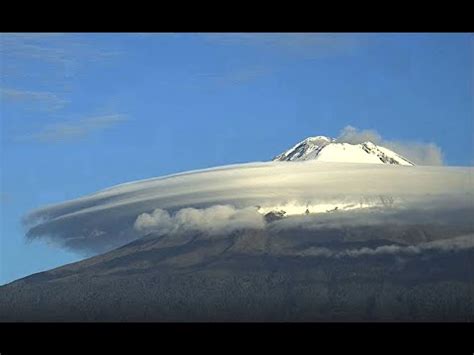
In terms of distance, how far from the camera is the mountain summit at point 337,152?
1152 cm

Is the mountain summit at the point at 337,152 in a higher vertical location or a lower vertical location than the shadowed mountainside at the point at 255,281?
higher

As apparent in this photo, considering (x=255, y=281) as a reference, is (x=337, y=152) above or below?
above

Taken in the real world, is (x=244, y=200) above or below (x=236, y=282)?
above

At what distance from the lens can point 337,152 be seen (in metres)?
11.7

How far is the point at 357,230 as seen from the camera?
11.6 meters

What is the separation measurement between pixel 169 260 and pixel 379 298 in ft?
7.72

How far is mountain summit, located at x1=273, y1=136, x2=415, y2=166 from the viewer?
11.5m

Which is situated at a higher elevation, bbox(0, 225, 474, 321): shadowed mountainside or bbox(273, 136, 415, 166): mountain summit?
bbox(273, 136, 415, 166): mountain summit
